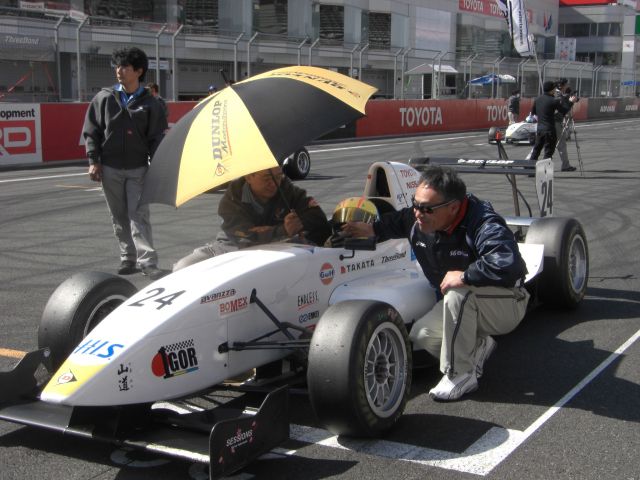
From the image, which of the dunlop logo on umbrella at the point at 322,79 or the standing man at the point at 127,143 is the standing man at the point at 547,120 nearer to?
the standing man at the point at 127,143

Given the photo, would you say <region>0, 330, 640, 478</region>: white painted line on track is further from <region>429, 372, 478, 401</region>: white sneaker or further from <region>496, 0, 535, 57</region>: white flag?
<region>496, 0, 535, 57</region>: white flag

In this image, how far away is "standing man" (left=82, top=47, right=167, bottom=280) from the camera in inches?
275

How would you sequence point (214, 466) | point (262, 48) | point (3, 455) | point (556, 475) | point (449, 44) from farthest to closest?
point (449, 44)
point (262, 48)
point (3, 455)
point (556, 475)
point (214, 466)

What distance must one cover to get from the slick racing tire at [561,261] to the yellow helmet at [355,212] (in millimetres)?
1496

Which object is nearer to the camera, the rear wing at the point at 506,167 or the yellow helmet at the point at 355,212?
the yellow helmet at the point at 355,212

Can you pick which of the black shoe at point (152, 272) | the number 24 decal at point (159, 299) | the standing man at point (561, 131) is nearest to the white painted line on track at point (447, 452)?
the number 24 decal at point (159, 299)

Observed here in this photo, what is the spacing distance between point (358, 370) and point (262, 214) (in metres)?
1.61

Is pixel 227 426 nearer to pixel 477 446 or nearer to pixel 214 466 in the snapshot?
pixel 214 466

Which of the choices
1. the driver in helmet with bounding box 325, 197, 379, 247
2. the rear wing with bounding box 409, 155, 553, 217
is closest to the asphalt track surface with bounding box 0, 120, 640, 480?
the rear wing with bounding box 409, 155, 553, 217

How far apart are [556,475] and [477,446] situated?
16.1 inches

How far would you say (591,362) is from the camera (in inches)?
197

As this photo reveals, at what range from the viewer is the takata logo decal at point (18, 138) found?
1683 cm

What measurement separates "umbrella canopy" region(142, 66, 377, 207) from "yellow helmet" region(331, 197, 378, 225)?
832mm

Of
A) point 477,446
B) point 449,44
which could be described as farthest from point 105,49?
point 449,44
